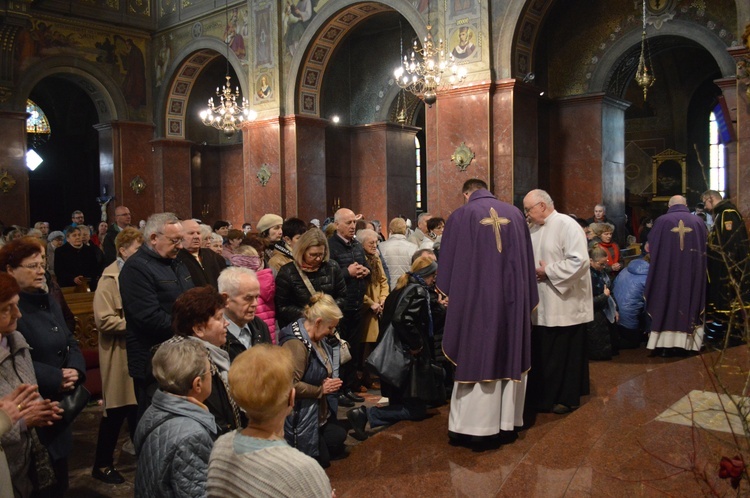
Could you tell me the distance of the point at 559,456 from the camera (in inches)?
163

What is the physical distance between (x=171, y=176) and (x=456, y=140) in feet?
33.1

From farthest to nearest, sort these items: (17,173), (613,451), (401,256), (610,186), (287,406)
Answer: (17,173) < (610,186) < (401,256) < (613,451) < (287,406)

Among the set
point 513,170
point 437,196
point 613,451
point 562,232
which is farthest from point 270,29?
point 613,451

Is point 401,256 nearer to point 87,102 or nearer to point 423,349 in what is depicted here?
point 423,349

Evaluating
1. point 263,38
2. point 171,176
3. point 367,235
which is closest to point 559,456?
point 367,235

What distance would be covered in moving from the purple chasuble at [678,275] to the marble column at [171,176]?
14774 mm

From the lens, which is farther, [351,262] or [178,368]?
[351,262]

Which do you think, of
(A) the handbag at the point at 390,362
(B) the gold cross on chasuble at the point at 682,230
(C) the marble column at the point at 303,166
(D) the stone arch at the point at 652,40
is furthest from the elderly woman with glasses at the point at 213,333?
(C) the marble column at the point at 303,166

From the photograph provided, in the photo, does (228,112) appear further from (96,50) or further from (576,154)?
(576,154)

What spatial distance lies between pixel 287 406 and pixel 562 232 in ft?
11.9

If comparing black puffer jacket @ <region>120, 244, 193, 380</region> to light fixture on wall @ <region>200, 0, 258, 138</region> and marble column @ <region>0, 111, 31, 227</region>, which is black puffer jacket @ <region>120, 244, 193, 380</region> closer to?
light fixture on wall @ <region>200, 0, 258, 138</region>

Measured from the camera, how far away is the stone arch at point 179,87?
18.0m

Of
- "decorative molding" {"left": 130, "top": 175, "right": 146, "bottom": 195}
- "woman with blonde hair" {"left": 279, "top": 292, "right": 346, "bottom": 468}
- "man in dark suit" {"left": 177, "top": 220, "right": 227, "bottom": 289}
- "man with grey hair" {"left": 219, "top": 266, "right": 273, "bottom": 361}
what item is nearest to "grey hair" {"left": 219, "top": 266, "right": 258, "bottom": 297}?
"man with grey hair" {"left": 219, "top": 266, "right": 273, "bottom": 361}

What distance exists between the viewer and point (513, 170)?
38.8ft
